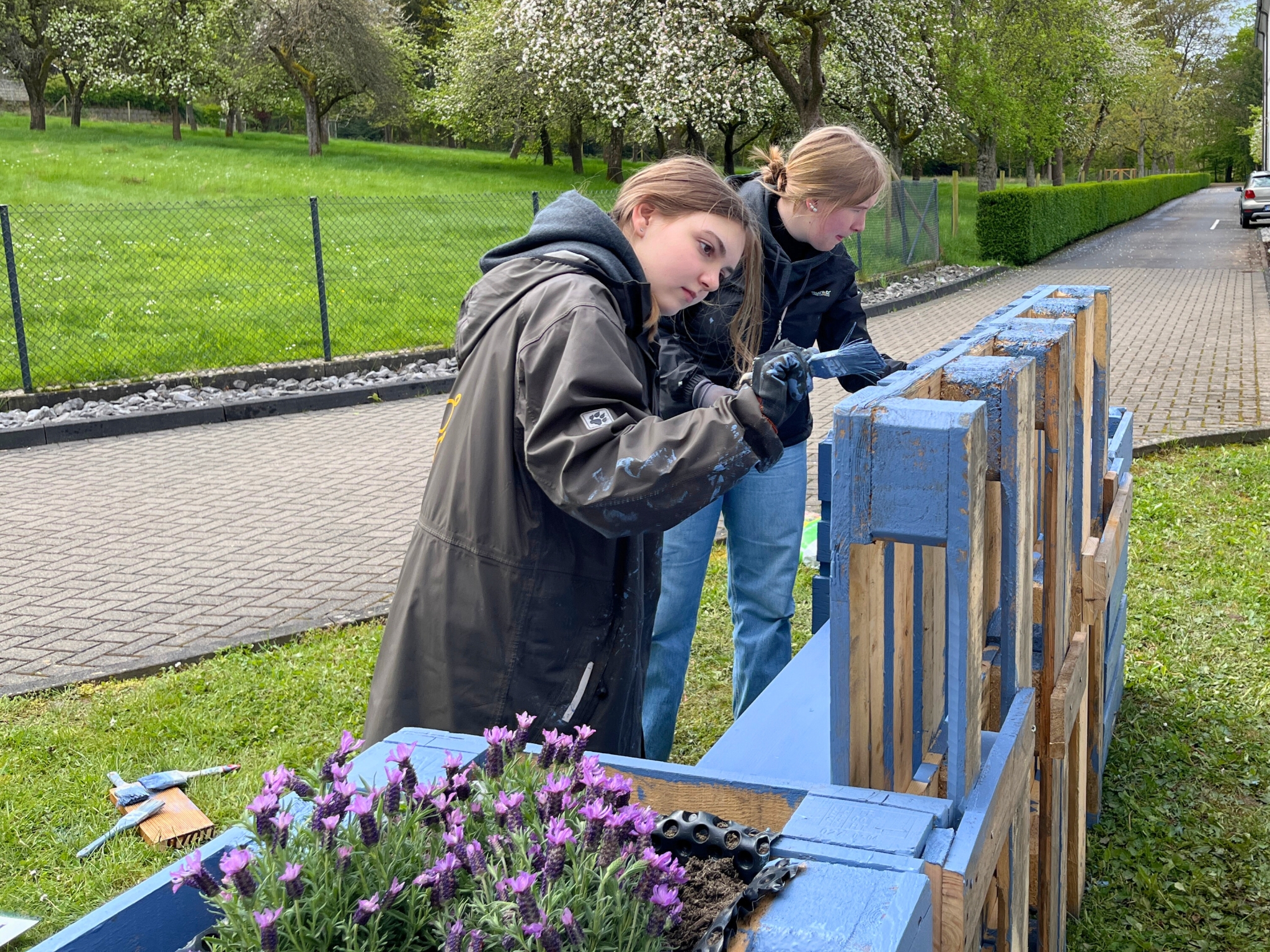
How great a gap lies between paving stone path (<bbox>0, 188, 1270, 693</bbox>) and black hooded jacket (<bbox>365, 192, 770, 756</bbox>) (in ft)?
11.3

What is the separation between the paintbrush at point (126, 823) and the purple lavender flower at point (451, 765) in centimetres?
265

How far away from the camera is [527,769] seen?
1399 mm

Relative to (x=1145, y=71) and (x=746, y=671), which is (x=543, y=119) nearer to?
(x=1145, y=71)

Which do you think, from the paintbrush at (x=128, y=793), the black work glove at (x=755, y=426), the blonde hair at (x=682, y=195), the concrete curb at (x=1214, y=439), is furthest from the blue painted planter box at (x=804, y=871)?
the concrete curb at (x=1214, y=439)

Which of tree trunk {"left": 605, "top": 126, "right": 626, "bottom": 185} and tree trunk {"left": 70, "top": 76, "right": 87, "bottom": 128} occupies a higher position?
tree trunk {"left": 70, "top": 76, "right": 87, "bottom": 128}

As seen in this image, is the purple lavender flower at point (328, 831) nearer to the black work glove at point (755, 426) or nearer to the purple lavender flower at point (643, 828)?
the purple lavender flower at point (643, 828)

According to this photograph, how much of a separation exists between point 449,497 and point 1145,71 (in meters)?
54.1

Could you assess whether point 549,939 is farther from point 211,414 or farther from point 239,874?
point 211,414

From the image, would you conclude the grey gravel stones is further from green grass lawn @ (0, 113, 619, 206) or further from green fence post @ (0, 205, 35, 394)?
green grass lawn @ (0, 113, 619, 206)

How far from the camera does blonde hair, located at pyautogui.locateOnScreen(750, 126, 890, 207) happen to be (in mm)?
3324

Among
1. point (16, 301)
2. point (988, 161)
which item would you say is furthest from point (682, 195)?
point (988, 161)

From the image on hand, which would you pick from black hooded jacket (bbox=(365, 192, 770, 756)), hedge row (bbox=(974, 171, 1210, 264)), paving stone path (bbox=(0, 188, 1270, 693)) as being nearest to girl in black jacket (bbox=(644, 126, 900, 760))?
black hooded jacket (bbox=(365, 192, 770, 756))

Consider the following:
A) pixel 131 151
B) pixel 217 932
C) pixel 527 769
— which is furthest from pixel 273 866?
pixel 131 151

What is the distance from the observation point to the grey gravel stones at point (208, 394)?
10.4m
